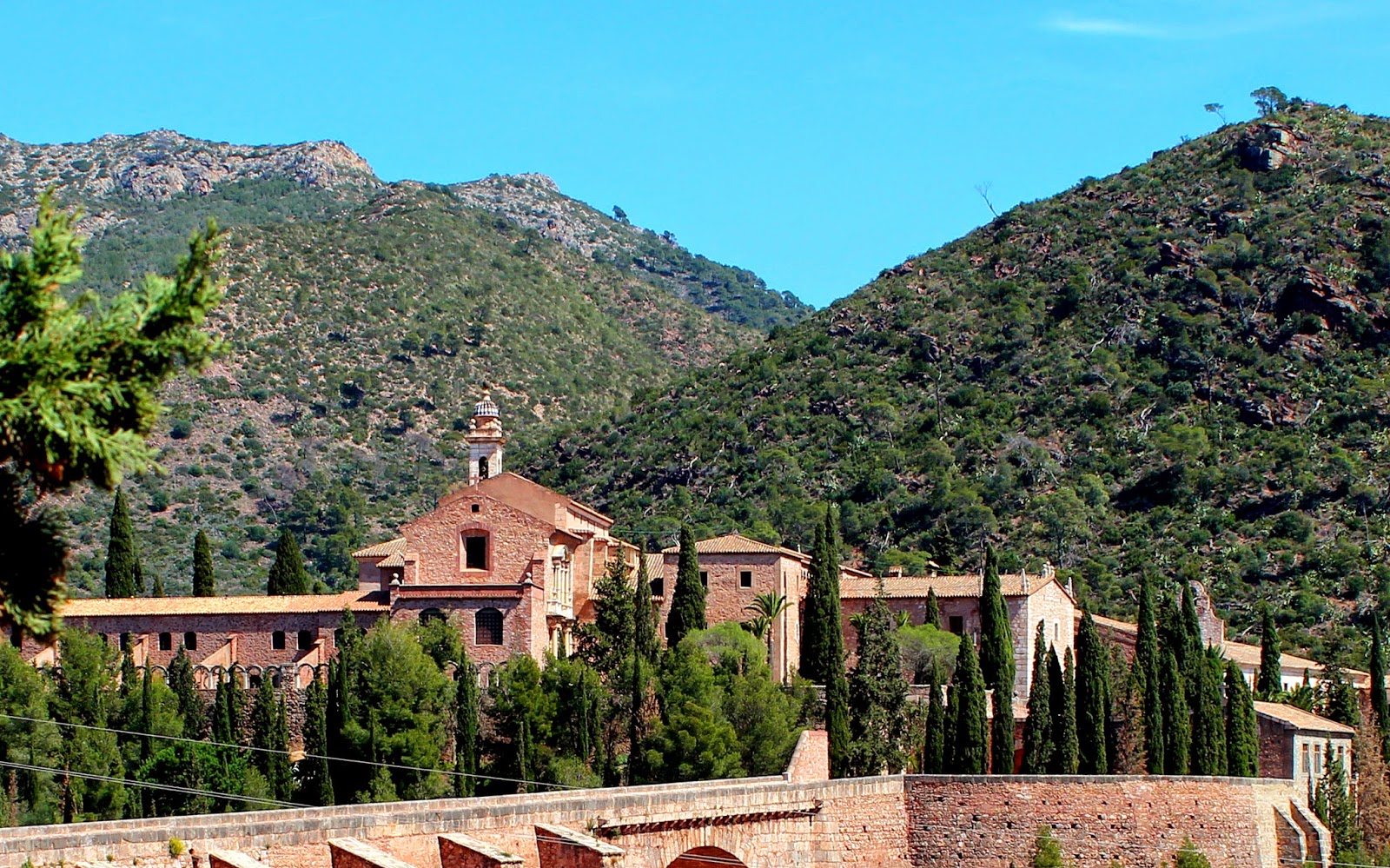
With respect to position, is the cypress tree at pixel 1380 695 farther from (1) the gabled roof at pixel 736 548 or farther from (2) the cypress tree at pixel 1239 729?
(1) the gabled roof at pixel 736 548

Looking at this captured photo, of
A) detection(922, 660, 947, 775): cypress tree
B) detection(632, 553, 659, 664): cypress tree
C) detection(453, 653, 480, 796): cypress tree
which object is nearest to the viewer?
detection(453, 653, 480, 796): cypress tree

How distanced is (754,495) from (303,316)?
38.7 meters

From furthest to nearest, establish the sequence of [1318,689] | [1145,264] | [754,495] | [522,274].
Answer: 1. [522,274]
2. [1145,264]
3. [754,495]
4. [1318,689]

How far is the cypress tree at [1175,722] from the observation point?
53656 millimetres

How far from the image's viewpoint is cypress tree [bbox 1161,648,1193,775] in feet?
176

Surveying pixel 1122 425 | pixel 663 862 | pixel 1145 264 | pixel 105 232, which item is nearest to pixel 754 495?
pixel 1122 425

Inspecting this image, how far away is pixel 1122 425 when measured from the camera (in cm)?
9981

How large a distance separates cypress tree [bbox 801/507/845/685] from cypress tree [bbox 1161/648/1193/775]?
8.21 metres

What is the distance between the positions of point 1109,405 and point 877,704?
160ft

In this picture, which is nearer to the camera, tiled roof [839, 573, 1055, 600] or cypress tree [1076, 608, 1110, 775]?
cypress tree [1076, 608, 1110, 775]

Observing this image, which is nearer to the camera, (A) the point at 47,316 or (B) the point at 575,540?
(A) the point at 47,316

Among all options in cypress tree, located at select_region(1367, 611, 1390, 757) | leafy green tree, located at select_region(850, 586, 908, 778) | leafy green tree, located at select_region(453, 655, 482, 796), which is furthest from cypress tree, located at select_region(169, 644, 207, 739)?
cypress tree, located at select_region(1367, 611, 1390, 757)

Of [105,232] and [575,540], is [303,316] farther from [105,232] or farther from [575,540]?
[575,540]

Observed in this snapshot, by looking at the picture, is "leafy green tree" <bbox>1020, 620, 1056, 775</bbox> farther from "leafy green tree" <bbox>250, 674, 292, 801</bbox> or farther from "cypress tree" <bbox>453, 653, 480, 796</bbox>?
"leafy green tree" <bbox>250, 674, 292, 801</bbox>
